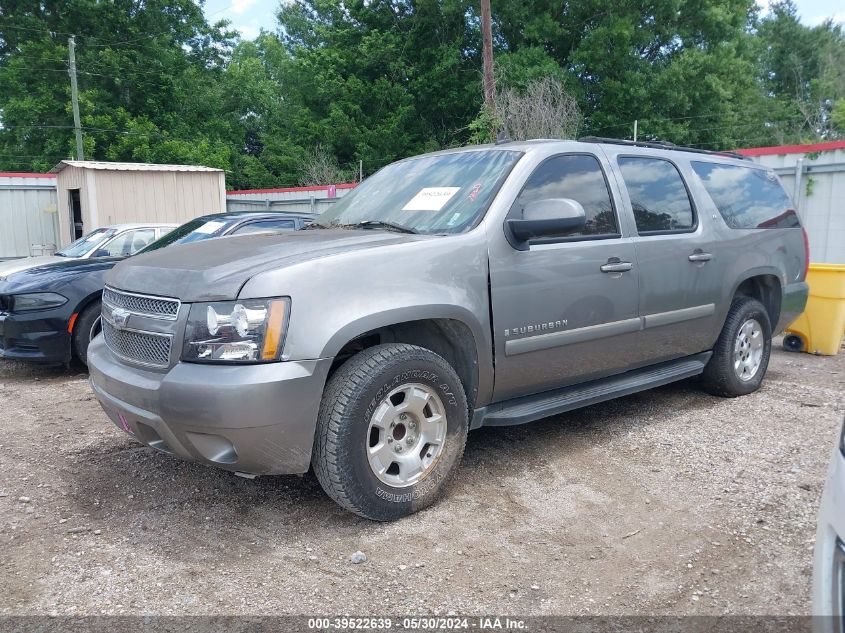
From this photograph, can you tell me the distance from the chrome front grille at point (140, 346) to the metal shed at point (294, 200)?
15153 mm

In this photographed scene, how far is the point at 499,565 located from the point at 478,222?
1772 millimetres

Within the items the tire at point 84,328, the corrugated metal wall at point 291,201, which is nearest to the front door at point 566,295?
the tire at point 84,328

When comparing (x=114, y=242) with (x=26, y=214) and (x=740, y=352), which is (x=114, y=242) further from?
(x=26, y=214)

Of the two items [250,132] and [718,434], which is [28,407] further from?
[250,132]

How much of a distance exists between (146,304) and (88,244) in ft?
19.4

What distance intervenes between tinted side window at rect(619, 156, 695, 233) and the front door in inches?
10.3

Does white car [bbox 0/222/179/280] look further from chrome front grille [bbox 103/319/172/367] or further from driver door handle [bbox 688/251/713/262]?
driver door handle [bbox 688/251/713/262]

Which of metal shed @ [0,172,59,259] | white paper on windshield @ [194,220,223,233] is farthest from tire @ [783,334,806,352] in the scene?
metal shed @ [0,172,59,259]

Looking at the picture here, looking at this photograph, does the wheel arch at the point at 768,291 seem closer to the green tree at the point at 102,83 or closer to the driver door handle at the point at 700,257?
the driver door handle at the point at 700,257

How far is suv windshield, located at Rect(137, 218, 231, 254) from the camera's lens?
736cm

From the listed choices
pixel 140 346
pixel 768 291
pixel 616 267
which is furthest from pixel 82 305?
pixel 768 291

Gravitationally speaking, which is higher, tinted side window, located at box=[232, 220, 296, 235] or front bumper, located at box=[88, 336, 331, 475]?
tinted side window, located at box=[232, 220, 296, 235]

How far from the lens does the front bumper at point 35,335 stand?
629 cm

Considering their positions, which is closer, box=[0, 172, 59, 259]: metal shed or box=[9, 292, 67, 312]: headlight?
box=[9, 292, 67, 312]: headlight
